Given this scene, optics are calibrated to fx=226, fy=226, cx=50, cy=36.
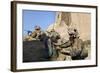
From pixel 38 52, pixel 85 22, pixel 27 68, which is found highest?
pixel 85 22

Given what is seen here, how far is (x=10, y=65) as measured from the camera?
6.31ft

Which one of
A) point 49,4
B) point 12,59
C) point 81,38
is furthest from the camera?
point 81,38

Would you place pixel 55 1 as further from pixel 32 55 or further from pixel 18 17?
pixel 32 55

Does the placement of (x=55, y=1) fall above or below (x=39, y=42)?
above

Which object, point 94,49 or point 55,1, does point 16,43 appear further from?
point 94,49

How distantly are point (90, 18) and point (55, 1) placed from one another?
0.41 metres

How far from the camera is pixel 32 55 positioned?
6.52ft

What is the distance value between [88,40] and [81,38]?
85 millimetres

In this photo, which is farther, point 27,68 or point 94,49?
point 94,49

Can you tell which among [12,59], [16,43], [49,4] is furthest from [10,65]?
[49,4]

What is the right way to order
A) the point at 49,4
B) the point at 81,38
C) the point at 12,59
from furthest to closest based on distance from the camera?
1. the point at 81,38
2. the point at 49,4
3. the point at 12,59

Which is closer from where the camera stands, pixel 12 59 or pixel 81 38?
pixel 12 59

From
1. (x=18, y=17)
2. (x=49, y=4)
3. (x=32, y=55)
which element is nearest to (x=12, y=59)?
(x=32, y=55)

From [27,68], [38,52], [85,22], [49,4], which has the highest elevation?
[49,4]
